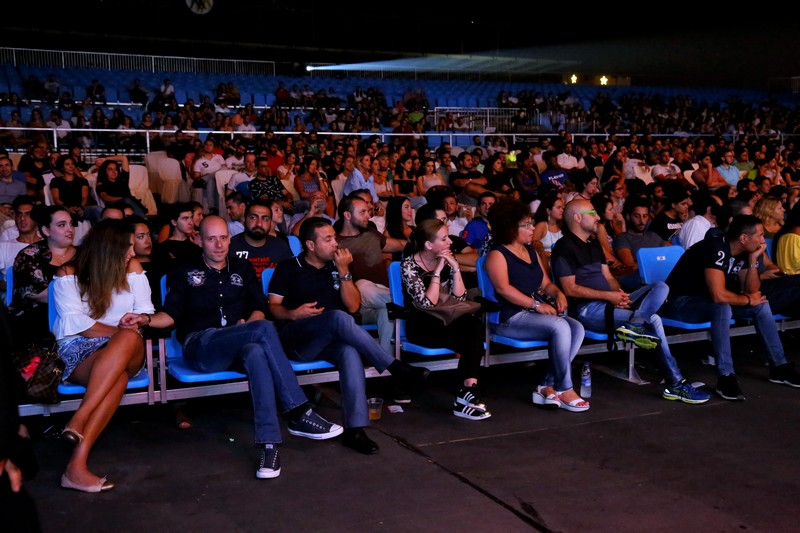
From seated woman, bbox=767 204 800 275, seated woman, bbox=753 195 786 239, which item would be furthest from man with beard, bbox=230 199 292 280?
seated woman, bbox=753 195 786 239

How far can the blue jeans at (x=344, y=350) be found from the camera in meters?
4.18

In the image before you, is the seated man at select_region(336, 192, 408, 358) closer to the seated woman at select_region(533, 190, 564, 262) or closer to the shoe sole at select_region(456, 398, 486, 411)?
the shoe sole at select_region(456, 398, 486, 411)

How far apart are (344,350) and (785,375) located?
3.04 m

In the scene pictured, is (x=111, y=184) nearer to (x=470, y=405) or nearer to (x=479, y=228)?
(x=479, y=228)

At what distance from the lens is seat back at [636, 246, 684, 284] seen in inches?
237

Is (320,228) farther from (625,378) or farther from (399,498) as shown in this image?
(625,378)

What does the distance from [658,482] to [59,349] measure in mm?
2947

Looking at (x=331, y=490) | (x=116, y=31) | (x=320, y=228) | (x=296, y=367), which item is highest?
(x=116, y=31)

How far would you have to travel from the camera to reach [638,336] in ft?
16.6

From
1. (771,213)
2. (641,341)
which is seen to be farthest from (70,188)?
(771,213)

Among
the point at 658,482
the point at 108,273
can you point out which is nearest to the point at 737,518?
the point at 658,482

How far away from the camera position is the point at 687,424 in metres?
4.53

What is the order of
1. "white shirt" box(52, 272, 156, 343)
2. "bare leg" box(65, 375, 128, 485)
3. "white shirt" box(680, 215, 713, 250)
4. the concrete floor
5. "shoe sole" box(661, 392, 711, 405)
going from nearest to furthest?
the concrete floor, "bare leg" box(65, 375, 128, 485), "white shirt" box(52, 272, 156, 343), "shoe sole" box(661, 392, 711, 405), "white shirt" box(680, 215, 713, 250)

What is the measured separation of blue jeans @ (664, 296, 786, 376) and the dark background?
18179 mm
